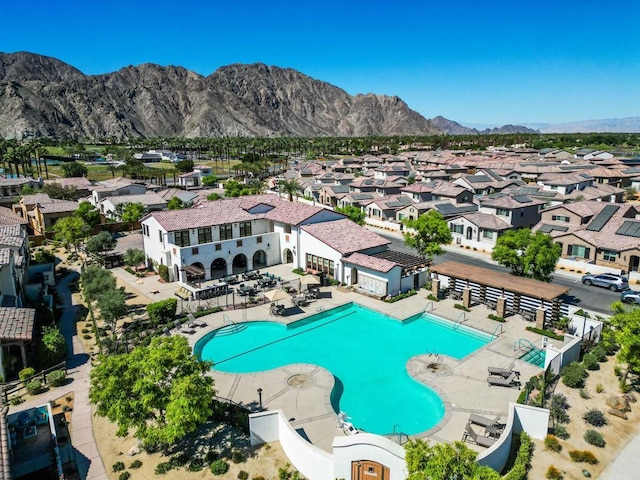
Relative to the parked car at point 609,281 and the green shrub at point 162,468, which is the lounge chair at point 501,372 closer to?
the green shrub at point 162,468

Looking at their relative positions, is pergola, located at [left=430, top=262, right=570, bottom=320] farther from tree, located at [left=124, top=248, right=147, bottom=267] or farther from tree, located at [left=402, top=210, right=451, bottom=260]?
tree, located at [left=124, top=248, right=147, bottom=267]

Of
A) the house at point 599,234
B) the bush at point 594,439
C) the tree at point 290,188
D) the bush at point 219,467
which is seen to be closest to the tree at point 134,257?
the bush at point 219,467

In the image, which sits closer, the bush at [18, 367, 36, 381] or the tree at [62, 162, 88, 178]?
the bush at [18, 367, 36, 381]

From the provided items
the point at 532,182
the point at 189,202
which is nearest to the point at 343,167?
the point at 532,182

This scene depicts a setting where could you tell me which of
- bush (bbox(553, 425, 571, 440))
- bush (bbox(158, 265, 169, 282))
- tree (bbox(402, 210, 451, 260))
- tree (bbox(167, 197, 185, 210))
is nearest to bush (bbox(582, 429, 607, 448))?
bush (bbox(553, 425, 571, 440))

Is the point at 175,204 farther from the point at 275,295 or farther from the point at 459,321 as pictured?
the point at 459,321

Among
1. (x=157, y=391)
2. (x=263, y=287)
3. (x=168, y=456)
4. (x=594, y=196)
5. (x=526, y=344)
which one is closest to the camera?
Result: (x=157, y=391)

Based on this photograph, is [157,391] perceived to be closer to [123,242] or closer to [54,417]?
[54,417]

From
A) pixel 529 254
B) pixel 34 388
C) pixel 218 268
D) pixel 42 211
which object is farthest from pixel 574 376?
pixel 42 211
